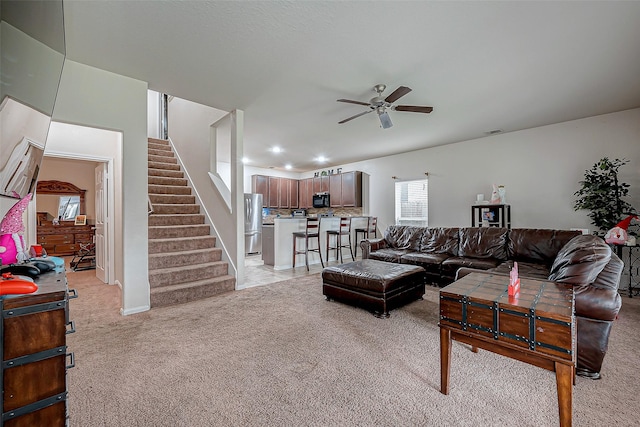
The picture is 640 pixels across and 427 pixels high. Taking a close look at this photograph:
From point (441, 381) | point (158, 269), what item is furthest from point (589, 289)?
point (158, 269)

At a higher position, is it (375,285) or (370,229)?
(370,229)

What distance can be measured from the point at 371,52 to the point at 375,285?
234 centimetres

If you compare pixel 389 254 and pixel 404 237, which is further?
pixel 404 237

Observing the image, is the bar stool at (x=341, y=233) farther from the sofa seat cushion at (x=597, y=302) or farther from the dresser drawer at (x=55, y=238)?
the dresser drawer at (x=55, y=238)

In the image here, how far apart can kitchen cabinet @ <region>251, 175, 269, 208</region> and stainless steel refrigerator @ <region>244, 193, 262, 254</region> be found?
Answer: 824 millimetres

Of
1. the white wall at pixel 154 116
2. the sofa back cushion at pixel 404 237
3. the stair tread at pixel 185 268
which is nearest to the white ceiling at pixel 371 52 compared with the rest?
the sofa back cushion at pixel 404 237

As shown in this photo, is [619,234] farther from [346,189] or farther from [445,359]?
[346,189]

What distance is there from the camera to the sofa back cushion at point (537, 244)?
3.48m

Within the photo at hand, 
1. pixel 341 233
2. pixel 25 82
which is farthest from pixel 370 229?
pixel 25 82

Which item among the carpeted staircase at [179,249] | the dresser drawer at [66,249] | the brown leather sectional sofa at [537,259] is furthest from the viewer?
the dresser drawer at [66,249]

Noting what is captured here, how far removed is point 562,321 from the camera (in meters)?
1.25

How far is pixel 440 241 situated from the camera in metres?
4.55

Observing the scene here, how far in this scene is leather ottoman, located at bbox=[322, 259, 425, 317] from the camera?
9.34ft

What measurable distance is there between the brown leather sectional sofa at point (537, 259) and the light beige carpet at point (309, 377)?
1.34 feet
